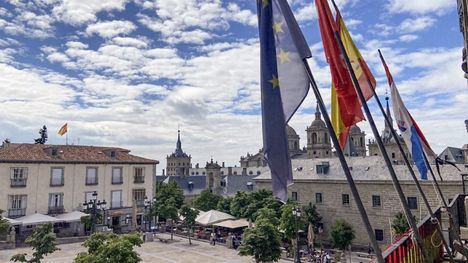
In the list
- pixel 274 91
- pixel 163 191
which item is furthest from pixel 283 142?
pixel 163 191

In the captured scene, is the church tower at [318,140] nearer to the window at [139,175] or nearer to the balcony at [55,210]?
the window at [139,175]

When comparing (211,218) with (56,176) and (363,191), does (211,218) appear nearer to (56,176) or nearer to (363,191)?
(363,191)

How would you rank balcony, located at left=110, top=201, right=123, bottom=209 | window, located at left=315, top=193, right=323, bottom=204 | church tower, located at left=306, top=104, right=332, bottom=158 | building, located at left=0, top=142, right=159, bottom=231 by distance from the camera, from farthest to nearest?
church tower, located at left=306, top=104, right=332, bottom=158
balcony, located at left=110, top=201, right=123, bottom=209
window, located at left=315, top=193, right=323, bottom=204
building, located at left=0, top=142, right=159, bottom=231

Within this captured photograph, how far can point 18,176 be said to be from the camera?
32750 millimetres

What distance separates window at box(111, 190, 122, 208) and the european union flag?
37.4m

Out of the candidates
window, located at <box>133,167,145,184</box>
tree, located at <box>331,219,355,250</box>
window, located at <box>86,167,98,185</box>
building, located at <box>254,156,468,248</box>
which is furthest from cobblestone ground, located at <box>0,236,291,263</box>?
building, located at <box>254,156,468,248</box>

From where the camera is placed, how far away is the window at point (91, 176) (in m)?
37.4

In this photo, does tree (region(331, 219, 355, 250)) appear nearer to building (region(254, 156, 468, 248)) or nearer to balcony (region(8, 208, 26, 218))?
building (region(254, 156, 468, 248))

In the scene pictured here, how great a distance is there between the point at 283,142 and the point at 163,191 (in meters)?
41.3

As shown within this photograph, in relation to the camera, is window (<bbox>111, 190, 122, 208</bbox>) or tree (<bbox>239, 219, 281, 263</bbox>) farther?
window (<bbox>111, 190, 122, 208</bbox>)

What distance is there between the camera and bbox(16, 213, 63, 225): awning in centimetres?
3080

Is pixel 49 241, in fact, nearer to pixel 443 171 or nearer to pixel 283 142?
pixel 283 142

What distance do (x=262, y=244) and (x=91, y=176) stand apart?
23257mm

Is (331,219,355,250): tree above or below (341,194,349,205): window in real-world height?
below
